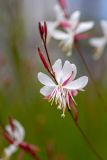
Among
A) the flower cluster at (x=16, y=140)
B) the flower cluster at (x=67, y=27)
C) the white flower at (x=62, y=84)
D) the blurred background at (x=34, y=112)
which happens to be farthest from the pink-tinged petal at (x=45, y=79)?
the blurred background at (x=34, y=112)

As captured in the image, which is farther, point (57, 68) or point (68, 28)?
point (68, 28)

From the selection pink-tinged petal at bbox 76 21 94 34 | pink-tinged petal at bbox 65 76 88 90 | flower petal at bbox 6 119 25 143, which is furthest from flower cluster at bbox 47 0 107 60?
pink-tinged petal at bbox 65 76 88 90

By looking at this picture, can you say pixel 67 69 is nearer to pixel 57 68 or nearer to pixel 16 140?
pixel 57 68

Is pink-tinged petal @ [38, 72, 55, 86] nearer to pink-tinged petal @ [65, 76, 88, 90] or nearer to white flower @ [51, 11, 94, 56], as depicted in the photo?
pink-tinged petal @ [65, 76, 88, 90]

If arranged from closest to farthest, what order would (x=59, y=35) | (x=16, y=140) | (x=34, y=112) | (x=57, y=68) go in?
(x=57, y=68) → (x=16, y=140) → (x=59, y=35) → (x=34, y=112)

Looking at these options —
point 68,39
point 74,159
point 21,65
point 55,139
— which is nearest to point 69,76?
point 68,39

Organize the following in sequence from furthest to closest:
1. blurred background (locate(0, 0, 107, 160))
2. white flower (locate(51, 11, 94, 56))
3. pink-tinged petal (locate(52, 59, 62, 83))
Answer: blurred background (locate(0, 0, 107, 160)) → white flower (locate(51, 11, 94, 56)) → pink-tinged petal (locate(52, 59, 62, 83))

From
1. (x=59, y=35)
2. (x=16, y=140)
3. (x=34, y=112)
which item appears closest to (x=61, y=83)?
(x=16, y=140)
